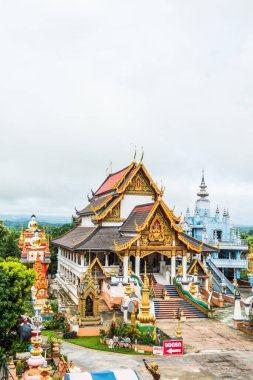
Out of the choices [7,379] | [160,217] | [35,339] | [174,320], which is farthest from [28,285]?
[160,217]

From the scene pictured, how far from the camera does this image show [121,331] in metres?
17.9

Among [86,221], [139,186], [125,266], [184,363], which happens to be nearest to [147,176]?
[139,186]

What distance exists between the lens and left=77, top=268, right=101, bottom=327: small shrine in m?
19.8

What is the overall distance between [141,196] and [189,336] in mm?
A: 13026

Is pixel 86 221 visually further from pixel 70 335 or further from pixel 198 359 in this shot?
pixel 198 359

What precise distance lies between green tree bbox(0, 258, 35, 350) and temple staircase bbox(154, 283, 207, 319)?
8.88 m

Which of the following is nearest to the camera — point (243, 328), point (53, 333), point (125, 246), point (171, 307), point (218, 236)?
point (53, 333)

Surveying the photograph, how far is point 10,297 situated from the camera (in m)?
14.9

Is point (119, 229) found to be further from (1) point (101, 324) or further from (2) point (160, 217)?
(1) point (101, 324)

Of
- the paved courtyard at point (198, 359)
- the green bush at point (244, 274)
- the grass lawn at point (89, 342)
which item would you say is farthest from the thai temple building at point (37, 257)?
the green bush at point (244, 274)

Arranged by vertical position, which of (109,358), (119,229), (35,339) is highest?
(119,229)

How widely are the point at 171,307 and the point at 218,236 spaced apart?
21.6 m

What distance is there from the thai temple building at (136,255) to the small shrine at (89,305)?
0.16 ft

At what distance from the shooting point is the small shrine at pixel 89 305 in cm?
1983
